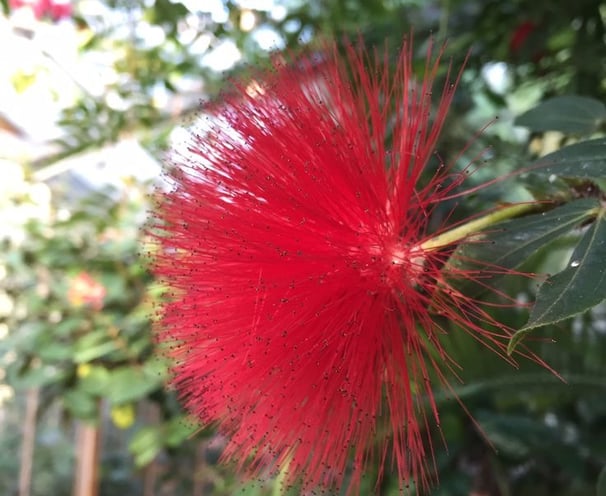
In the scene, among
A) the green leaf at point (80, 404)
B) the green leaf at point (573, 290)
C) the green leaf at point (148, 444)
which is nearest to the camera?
the green leaf at point (573, 290)

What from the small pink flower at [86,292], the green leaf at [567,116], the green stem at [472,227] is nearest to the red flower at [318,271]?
the green stem at [472,227]

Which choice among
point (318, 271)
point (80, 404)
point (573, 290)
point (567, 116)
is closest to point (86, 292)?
point (80, 404)

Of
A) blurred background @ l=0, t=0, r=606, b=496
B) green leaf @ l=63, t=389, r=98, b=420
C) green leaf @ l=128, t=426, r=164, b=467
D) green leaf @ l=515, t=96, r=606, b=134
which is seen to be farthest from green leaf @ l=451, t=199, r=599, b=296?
green leaf @ l=63, t=389, r=98, b=420

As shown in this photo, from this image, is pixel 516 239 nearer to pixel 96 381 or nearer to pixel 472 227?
pixel 472 227

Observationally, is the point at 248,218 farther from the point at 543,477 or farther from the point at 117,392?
the point at 543,477

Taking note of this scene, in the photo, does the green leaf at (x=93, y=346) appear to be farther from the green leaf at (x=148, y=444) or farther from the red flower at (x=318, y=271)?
the red flower at (x=318, y=271)

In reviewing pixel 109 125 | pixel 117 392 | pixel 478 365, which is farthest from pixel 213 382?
pixel 109 125

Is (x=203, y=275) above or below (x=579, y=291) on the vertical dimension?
above
